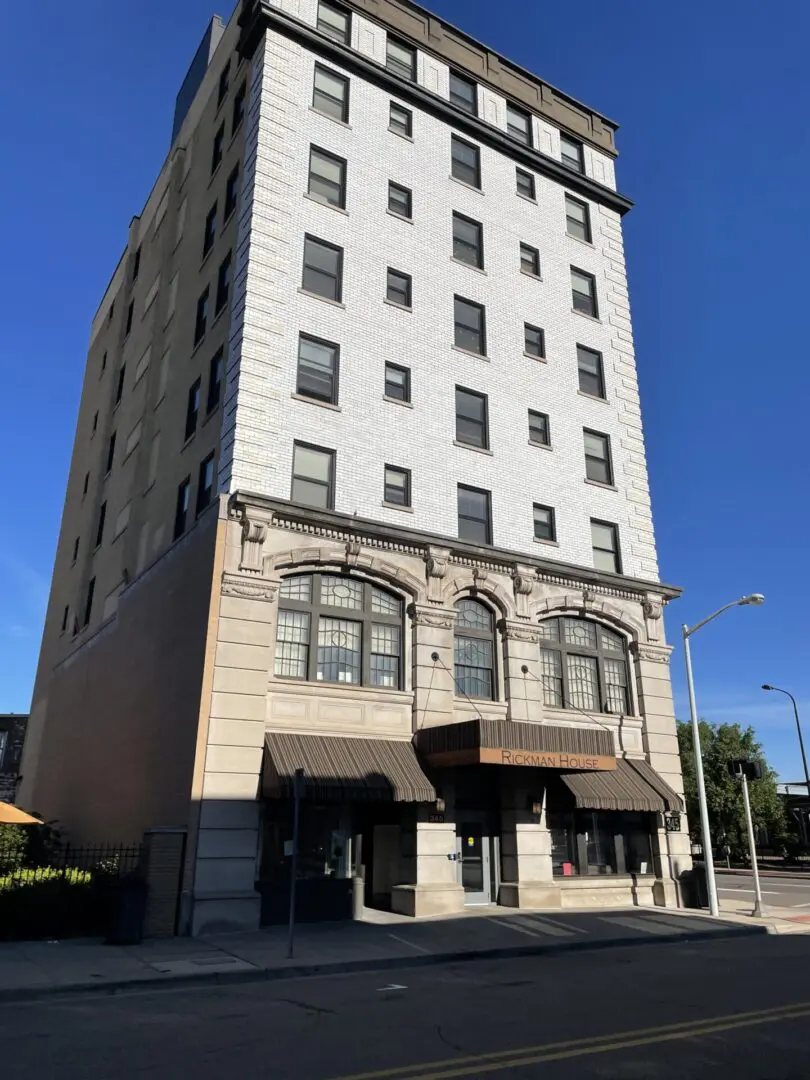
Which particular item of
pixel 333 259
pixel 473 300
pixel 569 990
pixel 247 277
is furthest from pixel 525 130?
pixel 569 990

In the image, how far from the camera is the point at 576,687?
24969 mm

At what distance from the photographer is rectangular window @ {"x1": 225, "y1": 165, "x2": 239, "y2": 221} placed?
25.9 metres

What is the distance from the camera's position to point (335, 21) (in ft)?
92.2

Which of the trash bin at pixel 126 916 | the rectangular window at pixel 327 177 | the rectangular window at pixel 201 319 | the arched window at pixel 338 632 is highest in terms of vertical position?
the rectangular window at pixel 327 177

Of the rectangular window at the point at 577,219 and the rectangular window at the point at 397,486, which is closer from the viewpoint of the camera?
the rectangular window at the point at 397,486

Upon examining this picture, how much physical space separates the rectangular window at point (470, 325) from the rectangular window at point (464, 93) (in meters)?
8.42

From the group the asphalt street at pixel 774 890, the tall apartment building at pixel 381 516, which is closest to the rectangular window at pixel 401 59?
the tall apartment building at pixel 381 516

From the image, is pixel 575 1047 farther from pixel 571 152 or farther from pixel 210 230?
pixel 571 152

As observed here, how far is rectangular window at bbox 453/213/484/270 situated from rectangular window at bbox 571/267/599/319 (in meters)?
4.37

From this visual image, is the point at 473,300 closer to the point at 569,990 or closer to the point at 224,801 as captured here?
the point at 224,801

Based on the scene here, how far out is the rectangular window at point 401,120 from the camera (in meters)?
27.9

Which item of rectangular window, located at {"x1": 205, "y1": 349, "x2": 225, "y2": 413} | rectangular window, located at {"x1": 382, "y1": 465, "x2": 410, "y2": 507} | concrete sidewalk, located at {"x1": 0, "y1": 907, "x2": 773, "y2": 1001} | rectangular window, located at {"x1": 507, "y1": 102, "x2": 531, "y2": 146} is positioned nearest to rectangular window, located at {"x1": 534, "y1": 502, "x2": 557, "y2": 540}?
rectangular window, located at {"x1": 382, "y1": 465, "x2": 410, "y2": 507}

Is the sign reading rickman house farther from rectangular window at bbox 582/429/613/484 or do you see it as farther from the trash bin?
rectangular window at bbox 582/429/613/484

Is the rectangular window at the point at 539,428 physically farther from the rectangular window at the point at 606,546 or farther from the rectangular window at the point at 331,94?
the rectangular window at the point at 331,94
